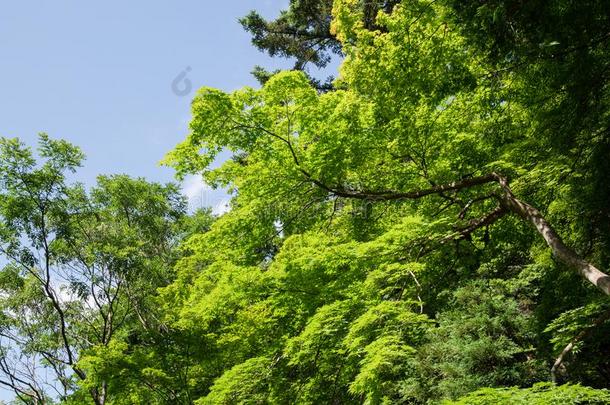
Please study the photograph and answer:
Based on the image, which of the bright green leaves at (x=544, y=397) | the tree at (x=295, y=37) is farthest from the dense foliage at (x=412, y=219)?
the tree at (x=295, y=37)

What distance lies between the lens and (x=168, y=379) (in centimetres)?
910

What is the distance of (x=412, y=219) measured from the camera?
5.88 m

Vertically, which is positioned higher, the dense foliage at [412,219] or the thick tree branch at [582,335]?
the dense foliage at [412,219]

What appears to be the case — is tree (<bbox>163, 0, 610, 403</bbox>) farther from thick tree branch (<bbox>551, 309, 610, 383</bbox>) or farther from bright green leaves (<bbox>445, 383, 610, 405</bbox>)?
bright green leaves (<bbox>445, 383, 610, 405</bbox>)

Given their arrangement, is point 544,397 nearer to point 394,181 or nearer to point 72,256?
point 394,181

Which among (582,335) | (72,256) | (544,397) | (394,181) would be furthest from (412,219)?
(72,256)

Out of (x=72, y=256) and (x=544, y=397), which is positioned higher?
(x=72, y=256)

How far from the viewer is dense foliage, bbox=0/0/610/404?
198 inches

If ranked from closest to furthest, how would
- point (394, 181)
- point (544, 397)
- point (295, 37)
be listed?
point (544, 397) < point (394, 181) < point (295, 37)

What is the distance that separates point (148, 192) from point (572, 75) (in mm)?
13475

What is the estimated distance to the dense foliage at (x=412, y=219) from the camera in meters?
5.03

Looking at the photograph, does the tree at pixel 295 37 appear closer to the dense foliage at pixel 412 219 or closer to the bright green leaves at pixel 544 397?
the dense foliage at pixel 412 219

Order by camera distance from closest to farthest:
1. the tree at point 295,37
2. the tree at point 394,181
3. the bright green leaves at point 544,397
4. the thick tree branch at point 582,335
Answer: the bright green leaves at point 544,397, the thick tree branch at point 582,335, the tree at point 394,181, the tree at point 295,37

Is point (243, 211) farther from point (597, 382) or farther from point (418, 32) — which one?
point (597, 382)
